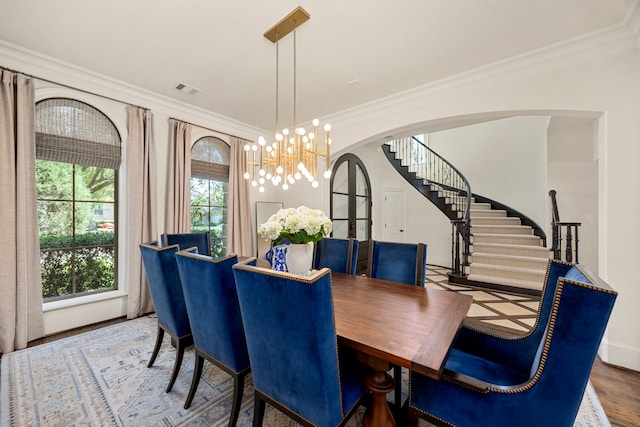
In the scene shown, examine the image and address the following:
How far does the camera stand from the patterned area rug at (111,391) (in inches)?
64.2

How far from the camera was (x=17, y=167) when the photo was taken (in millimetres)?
2469

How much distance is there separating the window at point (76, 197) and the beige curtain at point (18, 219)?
18 centimetres

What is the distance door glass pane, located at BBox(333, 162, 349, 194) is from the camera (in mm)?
5066

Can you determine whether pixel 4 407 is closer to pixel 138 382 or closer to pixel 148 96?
pixel 138 382

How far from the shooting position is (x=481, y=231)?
561 cm

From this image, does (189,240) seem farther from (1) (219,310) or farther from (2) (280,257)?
(1) (219,310)

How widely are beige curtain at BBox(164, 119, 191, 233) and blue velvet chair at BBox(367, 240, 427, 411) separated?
2695mm

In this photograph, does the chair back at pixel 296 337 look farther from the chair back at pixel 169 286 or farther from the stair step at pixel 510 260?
the stair step at pixel 510 260

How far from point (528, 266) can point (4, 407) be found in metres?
6.18

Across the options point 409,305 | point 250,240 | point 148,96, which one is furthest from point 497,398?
point 148,96

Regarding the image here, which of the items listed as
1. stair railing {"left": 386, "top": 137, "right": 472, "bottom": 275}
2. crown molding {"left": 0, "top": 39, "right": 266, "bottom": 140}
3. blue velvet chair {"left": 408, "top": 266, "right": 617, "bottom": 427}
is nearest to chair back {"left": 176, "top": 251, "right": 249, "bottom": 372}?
blue velvet chair {"left": 408, "top": 266, "right": 617, "bottom": 427}

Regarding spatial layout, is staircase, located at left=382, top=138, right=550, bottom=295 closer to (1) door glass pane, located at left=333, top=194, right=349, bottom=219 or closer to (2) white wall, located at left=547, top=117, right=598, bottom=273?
(2) white wall, located at left=547, top=117, right=598, bottom=273

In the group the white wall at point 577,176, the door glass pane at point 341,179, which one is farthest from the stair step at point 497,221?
the door glass pane at point 341,179

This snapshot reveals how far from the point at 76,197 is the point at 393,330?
3.68 m
